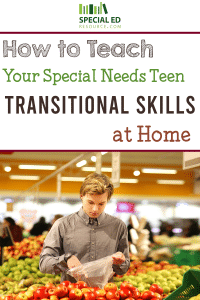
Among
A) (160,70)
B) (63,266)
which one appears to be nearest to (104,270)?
(63,266)

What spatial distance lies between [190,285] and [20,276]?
1993 millimetres

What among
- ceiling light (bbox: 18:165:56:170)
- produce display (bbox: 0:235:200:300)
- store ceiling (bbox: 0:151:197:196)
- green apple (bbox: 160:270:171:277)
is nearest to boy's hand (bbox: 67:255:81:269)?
produce display (bbox: 0:235:200:300)

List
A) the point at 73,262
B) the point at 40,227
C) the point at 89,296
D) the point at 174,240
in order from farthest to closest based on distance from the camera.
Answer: the point at 40,227 → the point at 174,240 → the point at 73,262 → the point at 89,296

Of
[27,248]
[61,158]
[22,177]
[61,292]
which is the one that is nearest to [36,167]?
[22,177]

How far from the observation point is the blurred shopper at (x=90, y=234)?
253 centimetres

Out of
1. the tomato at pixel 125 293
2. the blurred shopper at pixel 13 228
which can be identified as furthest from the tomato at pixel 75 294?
the blurred shopper at pixel 13 228

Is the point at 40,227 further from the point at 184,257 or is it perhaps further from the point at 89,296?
the point at 89,296

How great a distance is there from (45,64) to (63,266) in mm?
1392

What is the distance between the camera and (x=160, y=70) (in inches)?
107

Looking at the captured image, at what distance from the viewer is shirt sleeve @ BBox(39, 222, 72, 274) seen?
2457mm

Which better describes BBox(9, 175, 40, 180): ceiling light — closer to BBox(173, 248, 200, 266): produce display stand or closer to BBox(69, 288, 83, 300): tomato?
BBox(173, 248, 200, 266): produce display stand

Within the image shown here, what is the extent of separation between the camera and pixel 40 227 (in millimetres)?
5633

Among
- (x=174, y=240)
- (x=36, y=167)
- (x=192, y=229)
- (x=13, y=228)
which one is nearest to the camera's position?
(x=174, y=240)

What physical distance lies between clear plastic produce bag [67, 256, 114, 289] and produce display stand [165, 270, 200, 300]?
0.50 metres
